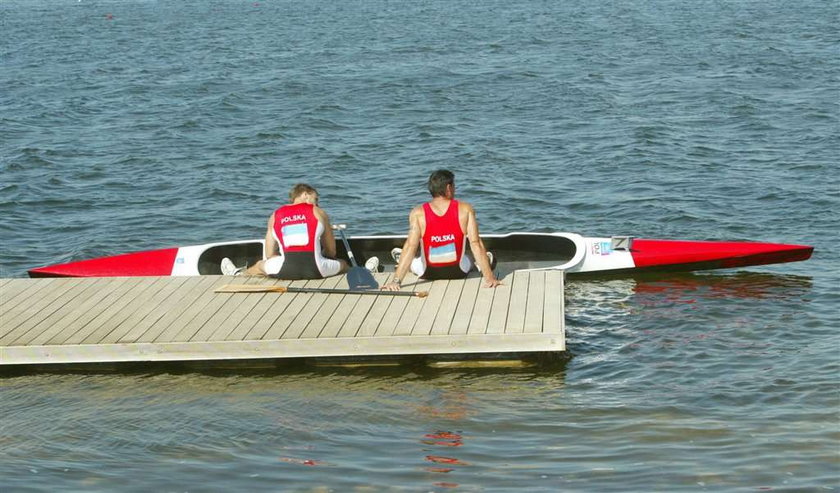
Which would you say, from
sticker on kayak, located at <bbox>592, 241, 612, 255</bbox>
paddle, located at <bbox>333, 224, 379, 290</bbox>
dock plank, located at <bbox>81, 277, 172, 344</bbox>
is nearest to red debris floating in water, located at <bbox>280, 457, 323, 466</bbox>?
dock plank, located at <bbox>81, 277, 172, 344</bbox>

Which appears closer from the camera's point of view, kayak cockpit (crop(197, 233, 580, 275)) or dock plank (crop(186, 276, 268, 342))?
dock plank (crop(186, 276, 268, 342))

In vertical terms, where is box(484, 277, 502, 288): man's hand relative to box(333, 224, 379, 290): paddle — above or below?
below

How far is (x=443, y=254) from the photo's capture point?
424 inches

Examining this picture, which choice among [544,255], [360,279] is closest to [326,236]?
[360,279]

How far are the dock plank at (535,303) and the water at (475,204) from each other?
0.45 metres

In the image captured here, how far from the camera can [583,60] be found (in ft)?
107

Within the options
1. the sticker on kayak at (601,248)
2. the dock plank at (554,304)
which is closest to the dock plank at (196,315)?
the dock plank at (554,304)

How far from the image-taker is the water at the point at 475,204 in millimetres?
8109

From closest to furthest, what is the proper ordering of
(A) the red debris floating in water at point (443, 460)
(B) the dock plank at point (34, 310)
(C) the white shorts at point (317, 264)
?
(A) the red debris floating in water at point (443, 460) → (B) the dock plank at point (34, 310) → (C) the white shorts at point (317, 264)

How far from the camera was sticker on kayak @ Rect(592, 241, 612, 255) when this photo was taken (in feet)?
41.1

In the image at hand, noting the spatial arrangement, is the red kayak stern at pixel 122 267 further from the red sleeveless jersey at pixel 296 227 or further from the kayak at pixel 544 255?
the red sleeveless jersey at pixel 296 227

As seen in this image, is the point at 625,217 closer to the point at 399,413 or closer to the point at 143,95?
the point at 399,413

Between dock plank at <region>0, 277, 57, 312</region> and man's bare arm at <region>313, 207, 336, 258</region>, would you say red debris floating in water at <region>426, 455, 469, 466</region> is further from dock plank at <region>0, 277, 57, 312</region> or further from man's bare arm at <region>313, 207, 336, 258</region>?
dock plank at <region>0, 277, 57, 312</region>

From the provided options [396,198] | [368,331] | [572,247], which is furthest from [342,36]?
[368,331]
